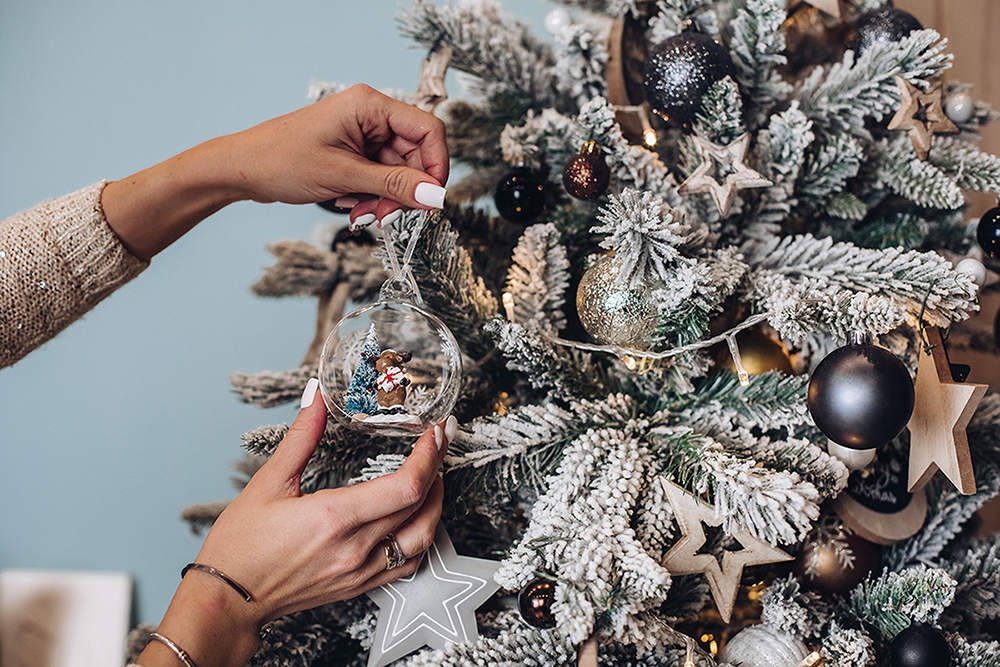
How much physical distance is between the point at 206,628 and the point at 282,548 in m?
0.08

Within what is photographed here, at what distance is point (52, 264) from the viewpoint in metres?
0.67

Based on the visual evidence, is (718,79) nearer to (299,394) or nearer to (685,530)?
(685,530)

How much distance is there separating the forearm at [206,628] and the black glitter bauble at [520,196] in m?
0.43

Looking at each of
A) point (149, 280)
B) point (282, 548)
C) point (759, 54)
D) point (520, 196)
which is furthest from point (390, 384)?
point (149, 280)

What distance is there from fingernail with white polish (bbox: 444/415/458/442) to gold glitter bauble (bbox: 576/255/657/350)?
6.0 inches

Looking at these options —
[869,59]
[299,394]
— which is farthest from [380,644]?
[869,59]

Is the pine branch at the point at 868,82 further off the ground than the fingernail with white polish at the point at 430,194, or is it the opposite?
the fingernail with white polish at the point at 430,194

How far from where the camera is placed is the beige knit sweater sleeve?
2.19 feet

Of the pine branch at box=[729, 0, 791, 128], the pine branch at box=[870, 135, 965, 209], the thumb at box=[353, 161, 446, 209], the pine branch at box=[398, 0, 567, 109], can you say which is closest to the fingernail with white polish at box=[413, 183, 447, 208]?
the thumb at box=[353, 161, 446, 209]

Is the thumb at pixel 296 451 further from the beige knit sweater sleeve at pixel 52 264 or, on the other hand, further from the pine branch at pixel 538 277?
the beige knit sweater sleeve at pixel 52 264

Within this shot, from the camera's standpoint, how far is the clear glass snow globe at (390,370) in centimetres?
51

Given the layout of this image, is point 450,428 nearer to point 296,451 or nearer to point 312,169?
point 296,451

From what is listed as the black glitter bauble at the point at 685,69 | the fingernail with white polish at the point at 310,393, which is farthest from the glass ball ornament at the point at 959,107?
the fingernail with white polish at the point at 310,393

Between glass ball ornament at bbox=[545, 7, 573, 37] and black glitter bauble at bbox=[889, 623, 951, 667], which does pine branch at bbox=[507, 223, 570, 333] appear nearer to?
glass ball ornament at bbox=[545, 7, 573, 37]
